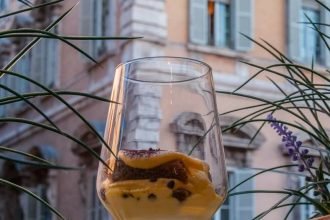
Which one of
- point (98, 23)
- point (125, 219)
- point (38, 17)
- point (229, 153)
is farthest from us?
point (38, 17)

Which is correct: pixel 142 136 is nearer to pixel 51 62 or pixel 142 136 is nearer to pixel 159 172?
pixel 159 172

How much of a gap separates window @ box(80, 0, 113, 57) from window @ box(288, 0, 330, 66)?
171 cm

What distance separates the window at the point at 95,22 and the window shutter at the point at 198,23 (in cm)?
84

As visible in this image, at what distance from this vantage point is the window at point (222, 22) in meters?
8.43

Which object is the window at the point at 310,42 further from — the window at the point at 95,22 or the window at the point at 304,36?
the window at the point at 95,22

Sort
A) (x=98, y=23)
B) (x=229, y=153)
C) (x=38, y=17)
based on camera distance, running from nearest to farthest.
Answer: (x=229, y=153), (x=98, y=23), (x=38, y=17)

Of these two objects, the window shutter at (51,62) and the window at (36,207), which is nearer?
the window at (36,207)

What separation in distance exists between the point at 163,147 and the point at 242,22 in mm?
7941

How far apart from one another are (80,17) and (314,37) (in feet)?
7.45

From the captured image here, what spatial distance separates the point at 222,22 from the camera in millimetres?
8719

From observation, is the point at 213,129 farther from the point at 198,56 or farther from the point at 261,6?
the point at 261,6

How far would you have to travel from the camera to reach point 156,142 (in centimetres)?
85

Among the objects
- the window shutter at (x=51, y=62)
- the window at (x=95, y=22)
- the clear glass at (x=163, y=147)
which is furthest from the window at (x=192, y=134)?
the window shutter at (x=51, y=62)

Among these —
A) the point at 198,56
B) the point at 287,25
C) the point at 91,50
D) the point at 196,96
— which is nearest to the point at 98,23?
the point at 91,50
